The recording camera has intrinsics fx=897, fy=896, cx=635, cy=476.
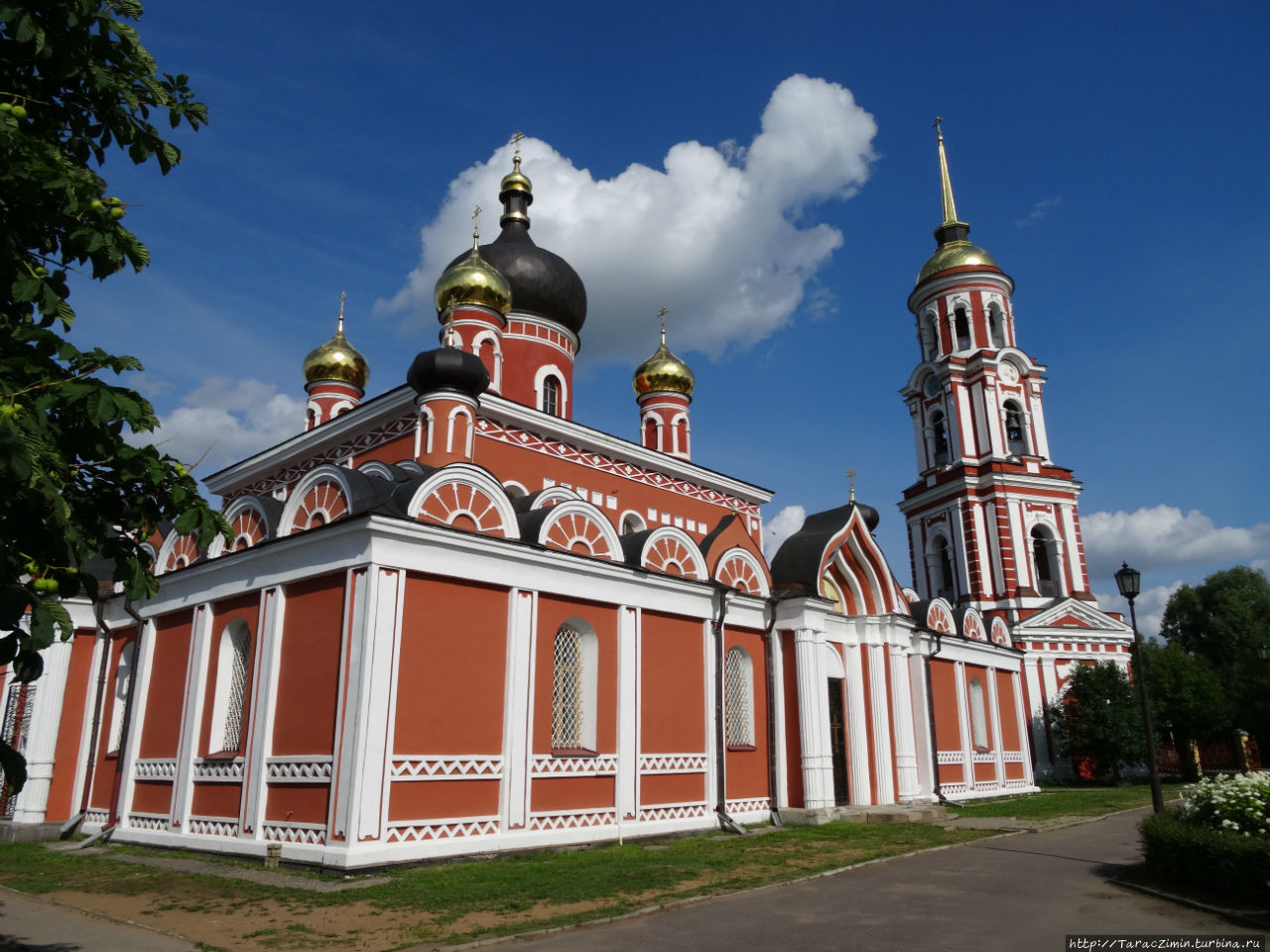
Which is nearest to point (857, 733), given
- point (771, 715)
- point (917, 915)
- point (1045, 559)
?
point (771, 715)

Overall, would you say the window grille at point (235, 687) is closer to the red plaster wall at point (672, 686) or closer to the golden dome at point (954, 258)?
the red plaster wall at point (672, 686)

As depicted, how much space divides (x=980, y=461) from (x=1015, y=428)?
226cm

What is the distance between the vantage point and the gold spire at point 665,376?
77.3 feet

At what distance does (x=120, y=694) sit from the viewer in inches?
584

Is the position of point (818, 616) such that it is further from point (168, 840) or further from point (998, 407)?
point (998, 407)

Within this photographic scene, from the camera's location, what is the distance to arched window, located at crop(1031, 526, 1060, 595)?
3006cm

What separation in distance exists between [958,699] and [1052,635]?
9311 millimetres

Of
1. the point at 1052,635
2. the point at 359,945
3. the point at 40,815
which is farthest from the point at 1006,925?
the point at 1052,635

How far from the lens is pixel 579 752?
482 inches

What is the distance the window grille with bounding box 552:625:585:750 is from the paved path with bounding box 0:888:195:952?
19.1 ft

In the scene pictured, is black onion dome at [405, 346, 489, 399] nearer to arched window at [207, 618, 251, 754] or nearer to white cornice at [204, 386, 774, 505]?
white cornice at [204, 386, 774, 505]

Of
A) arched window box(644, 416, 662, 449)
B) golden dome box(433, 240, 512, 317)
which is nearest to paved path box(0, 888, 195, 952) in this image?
golden dome box(433, 240, 512, 317)

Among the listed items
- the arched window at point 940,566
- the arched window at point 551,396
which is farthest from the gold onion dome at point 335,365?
the arched window at point 940,566

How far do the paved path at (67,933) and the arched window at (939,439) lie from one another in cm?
2960
